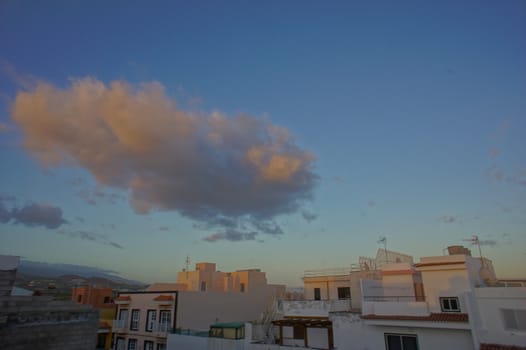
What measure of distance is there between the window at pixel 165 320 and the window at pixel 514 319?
85.5 feet

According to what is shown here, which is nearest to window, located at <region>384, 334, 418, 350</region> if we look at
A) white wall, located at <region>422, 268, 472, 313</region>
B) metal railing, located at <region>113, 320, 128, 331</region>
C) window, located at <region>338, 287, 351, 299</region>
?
white wall, located at <region>422, 268, 472, 313</region>

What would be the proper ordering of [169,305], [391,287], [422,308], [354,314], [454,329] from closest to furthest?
[454,329]
[422,308]
[354,314]
[391,287]
[169,305]

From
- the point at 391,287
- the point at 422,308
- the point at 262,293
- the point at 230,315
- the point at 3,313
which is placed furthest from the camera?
the point at 262,293

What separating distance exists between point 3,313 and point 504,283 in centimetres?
2677

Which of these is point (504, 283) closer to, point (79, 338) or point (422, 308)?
point (422, 308)

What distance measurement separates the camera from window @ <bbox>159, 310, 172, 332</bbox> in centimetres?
3206

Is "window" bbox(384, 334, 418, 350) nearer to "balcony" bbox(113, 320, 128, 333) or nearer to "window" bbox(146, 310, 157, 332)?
"window" bbox(146, 310, 157, 332)

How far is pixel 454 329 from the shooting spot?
19.7 metres

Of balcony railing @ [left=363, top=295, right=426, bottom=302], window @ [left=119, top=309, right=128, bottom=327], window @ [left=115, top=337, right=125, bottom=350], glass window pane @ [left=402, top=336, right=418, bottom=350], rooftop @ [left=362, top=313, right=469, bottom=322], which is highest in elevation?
balcony railing @ [left=363, top=295, right=426, bottom=302]

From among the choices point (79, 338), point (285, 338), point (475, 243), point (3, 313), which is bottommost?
point (285, 338)

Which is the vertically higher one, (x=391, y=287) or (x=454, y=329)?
(x=391, y=287)

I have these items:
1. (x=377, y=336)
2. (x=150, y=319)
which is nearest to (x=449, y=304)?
(x=377, y=336)

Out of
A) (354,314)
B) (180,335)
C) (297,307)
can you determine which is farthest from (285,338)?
(180,335)

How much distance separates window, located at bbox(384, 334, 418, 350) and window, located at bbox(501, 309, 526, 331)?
16.5ft
